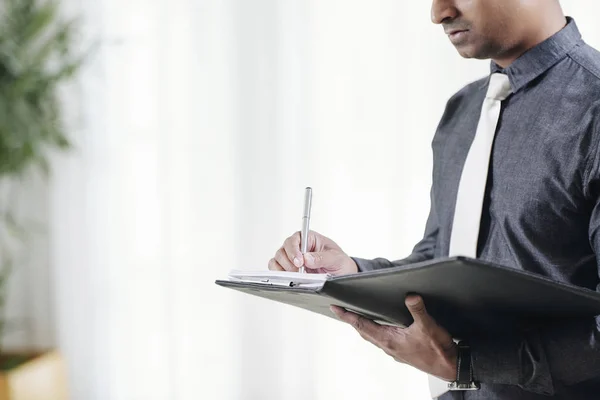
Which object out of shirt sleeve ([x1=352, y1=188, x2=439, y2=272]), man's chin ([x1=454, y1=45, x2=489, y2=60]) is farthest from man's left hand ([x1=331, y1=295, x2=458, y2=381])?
man's chin ([x1=454, y1=45, x2=489, y2=60])

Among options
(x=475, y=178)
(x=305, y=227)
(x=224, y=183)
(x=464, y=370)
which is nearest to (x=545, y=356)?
(x=464, y=370)

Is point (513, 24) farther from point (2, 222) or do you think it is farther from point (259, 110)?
point (2, 222)

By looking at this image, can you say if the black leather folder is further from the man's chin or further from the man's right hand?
the man's chin

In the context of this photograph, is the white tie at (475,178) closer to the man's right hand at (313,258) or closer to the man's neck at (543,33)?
the man's neck at (543,33)

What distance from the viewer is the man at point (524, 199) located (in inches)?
41.1

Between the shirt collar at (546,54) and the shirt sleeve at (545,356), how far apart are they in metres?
0.26

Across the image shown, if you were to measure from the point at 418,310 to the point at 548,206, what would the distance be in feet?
1.01

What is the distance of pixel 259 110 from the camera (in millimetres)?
2771

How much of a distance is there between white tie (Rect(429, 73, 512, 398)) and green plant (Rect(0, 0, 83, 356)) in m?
1.97

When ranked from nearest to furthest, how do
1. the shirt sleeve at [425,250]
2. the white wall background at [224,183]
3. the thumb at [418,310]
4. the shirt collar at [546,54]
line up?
the thumb at [418,310]
the shirt collar at [546,54]
the shirt sleeve at [425,250]
the white wall background at [224,183]

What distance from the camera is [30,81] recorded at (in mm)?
2803

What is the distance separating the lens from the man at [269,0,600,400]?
104 centimetres

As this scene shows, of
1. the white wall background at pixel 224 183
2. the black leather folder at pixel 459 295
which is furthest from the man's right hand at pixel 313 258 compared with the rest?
the white wall background at pixel 224 183

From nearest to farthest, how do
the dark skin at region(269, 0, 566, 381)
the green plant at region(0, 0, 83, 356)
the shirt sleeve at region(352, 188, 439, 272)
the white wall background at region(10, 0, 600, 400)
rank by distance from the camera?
1. the dark skin at region(269, 0, 566, 381)
2. the shirt sleeve at region(352, 188, 439, 272)
3. the white wall background at region(10, 0, 600, 400)
4. the green plant at region(0, 0, 83, 356)
